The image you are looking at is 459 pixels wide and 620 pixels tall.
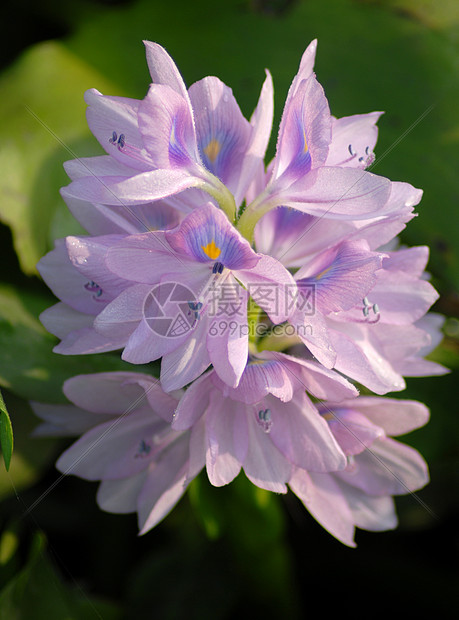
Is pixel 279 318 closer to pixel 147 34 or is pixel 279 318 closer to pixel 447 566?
pixel 147 34

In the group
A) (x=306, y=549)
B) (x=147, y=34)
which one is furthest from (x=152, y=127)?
(x=306, y=549)

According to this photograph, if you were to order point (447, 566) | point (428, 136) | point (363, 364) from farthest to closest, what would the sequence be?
point (447, 566)
point (428, 136)
point (363, 364)

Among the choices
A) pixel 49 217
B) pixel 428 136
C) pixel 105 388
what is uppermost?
pixel 428 136

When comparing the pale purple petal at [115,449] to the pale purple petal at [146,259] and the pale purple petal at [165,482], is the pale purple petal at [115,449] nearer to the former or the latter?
the pale purple petal at [165,482]

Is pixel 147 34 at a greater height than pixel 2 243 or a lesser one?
greater

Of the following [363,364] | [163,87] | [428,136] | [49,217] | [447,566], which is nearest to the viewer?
[163,87]

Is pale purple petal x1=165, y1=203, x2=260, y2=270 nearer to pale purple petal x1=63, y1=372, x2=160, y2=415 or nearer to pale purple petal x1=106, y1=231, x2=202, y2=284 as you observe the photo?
pale purple petal x1=106, y1=231, x2=202, y2=284

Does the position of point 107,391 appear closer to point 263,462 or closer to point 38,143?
point 263,462
